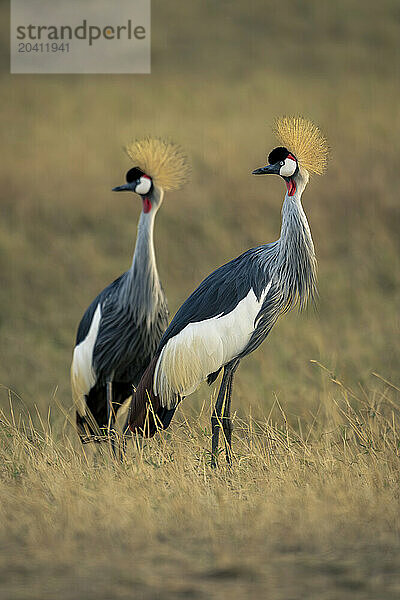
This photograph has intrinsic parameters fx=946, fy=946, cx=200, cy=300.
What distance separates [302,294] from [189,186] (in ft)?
32.0

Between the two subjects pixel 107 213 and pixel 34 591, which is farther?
pixel 107 213

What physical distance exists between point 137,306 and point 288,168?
1.53 m

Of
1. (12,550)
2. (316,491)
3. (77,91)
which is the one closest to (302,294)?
(316,491)

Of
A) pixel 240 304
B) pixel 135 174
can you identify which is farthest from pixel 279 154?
pixel 135 174

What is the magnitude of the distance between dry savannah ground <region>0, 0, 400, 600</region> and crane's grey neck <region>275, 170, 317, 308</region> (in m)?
0.60

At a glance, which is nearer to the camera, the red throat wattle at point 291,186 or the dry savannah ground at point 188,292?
the dry savannah ground at point 188,292

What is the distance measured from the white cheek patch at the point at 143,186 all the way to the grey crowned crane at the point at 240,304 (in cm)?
118

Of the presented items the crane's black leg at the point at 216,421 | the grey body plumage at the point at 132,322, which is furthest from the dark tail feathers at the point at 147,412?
the grey body plumage at the point at 132,322

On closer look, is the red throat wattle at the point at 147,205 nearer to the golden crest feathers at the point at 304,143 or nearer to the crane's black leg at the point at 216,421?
the golden crest feathers at the point at 304,143

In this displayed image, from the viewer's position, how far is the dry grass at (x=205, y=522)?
3809 mm

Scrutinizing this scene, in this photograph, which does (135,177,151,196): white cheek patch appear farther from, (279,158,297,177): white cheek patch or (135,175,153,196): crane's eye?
(279,158,297,177): white cheek patch

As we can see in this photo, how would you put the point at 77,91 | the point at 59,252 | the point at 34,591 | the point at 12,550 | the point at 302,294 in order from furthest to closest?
1. the point at 77,91
2. the point at 59,252
3. the point at 302,294
4. the point at 12,550
5. the point at 34,591

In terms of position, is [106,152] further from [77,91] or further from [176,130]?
[77,91]

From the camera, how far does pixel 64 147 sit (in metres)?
16.1
